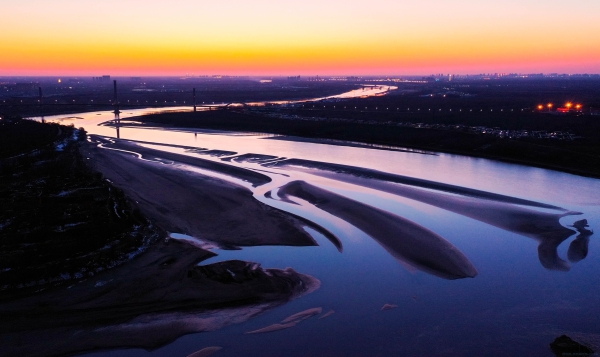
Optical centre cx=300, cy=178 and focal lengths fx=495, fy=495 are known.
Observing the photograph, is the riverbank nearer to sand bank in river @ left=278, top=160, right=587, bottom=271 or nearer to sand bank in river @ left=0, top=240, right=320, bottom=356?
sand bank in river @ left=278, top=160, right=587, bottom=271

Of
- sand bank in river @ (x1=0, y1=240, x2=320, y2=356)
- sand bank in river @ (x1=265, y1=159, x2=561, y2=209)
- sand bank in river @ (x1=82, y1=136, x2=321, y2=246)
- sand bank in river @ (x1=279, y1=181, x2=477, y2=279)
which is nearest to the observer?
sand bank in river @ (x1=0, y1=240, x2=320, y2=356)

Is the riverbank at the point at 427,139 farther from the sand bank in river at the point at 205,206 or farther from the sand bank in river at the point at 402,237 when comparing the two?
the sand bank in river at the point at 205,206

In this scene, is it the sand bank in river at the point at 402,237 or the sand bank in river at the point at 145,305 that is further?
the sand bank in river at the point at 402,237

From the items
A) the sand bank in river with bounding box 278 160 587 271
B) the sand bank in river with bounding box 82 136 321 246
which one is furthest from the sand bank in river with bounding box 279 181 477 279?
the sand bank in river with bounding box 278 160 587 271

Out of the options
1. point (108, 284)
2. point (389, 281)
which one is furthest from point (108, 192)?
point (389, 281)

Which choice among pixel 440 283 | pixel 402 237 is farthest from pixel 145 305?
pixel 402 237

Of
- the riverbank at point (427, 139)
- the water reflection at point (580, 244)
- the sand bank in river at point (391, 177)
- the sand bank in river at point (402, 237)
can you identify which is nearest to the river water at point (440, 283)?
the water reflection at point (580, 244)

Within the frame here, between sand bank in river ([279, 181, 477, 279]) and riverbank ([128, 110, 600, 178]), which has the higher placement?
riverbank ([128, 110, 600, 178])
